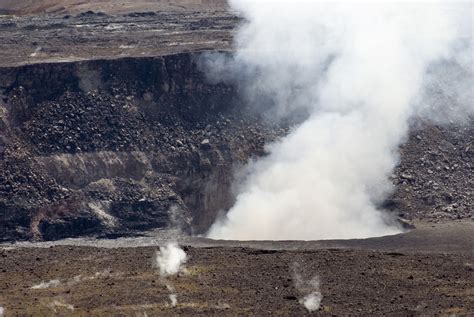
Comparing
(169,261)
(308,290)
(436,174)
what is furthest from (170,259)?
(436,174)

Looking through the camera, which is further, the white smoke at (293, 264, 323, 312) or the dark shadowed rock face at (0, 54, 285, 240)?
the dark shadowed rock face at (0, 54, 285, 240)

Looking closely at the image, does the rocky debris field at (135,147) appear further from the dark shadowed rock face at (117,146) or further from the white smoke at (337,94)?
the white smoke at (337,94)

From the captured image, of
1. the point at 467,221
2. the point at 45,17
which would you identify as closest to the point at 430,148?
the point at 467,221

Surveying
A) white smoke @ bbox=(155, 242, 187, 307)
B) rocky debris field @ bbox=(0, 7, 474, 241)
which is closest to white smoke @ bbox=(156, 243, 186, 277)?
white smoke @ bbox=(155, 242, 187, 307)

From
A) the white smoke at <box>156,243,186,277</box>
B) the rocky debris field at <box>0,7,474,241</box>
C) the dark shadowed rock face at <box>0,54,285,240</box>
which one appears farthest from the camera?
the rocky debris field at <box>0,7,474,241</box>

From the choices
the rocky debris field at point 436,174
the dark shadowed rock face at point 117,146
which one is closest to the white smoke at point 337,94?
the rocky debris field at point 436,174

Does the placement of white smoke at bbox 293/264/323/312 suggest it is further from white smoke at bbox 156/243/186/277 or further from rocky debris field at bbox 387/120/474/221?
rocky debris field at bbox 387/120/474/221

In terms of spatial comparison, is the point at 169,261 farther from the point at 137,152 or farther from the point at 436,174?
the point at 436,174
